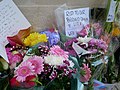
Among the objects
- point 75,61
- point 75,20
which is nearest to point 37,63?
point 75,61

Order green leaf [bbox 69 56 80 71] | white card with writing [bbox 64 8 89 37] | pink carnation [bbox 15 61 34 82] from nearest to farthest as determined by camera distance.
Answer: pink carnation [bbox 15 61 34 82]
green leaf [bbox 69 56 80 71]
white card with writing [bbox 64 8 89 37]

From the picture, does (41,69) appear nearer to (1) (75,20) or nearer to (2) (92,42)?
(2) (92,42)

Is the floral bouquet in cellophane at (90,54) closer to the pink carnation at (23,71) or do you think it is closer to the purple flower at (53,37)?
the purple flower at (53,37)

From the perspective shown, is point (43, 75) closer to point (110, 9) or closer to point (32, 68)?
point (32, 68)

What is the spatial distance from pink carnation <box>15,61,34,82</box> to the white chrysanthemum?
77mm

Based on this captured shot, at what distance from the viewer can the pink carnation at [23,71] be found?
0.88 meters

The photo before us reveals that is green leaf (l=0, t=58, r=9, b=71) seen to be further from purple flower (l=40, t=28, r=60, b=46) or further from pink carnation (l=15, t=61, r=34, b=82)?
purple flower (l=40, t=28, r=60, b=46)

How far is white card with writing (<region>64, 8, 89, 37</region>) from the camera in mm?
1223

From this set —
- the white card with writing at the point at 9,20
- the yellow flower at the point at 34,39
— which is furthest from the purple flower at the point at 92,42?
the white card with writing at the point at 9,20

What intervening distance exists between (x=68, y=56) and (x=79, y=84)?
0.42 ft

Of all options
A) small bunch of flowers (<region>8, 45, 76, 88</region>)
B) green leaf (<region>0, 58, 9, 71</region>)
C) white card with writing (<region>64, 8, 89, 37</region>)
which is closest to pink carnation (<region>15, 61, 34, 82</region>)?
small bunch of flowers (<region>8, 45, 76, 88</region>)

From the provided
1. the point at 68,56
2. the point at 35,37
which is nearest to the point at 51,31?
the point at 35,37

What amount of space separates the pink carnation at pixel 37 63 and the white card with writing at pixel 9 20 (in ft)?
0.81

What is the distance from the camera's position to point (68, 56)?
1012mm
